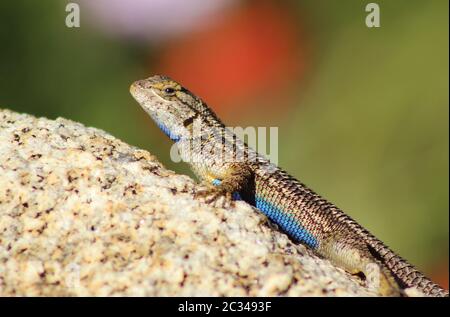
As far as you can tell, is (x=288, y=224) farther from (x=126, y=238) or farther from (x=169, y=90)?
(x=126, y=238)

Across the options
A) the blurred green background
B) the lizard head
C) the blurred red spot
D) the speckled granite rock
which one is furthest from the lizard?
the blurred red spot

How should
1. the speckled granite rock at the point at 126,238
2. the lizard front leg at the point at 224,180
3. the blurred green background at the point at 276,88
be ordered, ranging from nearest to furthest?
the speckled granite rock at the point at 126,238
the lizard front leg at the point at 224,180
the blurred green background at the point at 276,88

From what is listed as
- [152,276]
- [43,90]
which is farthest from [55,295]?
[43,90]

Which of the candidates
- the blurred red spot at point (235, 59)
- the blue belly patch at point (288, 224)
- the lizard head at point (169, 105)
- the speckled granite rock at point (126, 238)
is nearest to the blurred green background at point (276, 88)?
the blurred red spot at point (235, 59)

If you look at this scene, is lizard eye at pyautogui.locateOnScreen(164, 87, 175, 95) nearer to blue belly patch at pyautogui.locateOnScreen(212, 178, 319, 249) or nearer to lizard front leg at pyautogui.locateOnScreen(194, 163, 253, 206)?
lizard front leg at pyautogui.locateOnScreen(194, 163, 253, 206)

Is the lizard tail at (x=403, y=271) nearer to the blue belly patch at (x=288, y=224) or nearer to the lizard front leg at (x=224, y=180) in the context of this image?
the blue belly patch at (x=288, y=224)
